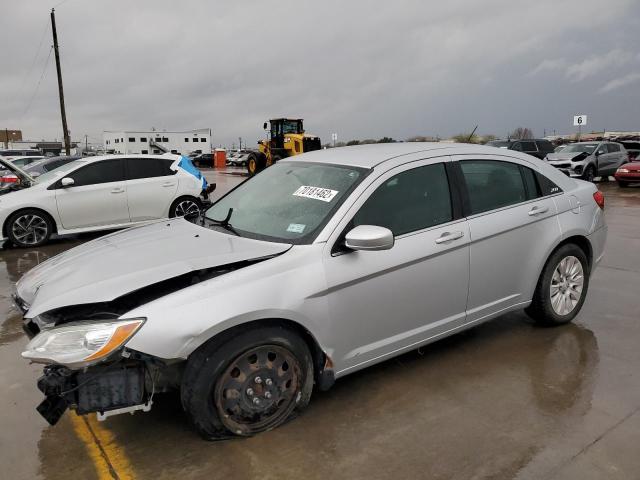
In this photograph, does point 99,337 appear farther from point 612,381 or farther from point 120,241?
point 612,381

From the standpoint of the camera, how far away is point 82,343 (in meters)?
2.46

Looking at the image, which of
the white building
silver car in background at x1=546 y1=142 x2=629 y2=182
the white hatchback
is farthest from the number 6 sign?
the white building

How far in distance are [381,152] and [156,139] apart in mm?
81172

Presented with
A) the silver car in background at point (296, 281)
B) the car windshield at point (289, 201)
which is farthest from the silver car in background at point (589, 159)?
the car windshield at point (289, 201)

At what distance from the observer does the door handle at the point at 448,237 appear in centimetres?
338

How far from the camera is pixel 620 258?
6.89 m

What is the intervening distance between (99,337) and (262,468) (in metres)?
1.04

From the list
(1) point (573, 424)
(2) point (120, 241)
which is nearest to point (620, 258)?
(1) point (573, 424)

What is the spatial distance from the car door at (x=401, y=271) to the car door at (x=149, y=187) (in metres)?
6.81

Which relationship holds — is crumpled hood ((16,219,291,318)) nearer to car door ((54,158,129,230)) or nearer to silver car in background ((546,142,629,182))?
car door ((54,158,129,230))

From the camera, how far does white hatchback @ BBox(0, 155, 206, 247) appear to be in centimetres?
843

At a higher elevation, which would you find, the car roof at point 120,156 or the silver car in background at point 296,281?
the car roof at point 120,156

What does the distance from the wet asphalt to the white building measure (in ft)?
258

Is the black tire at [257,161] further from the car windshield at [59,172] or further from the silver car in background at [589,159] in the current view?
the car windshield at [59,172]
